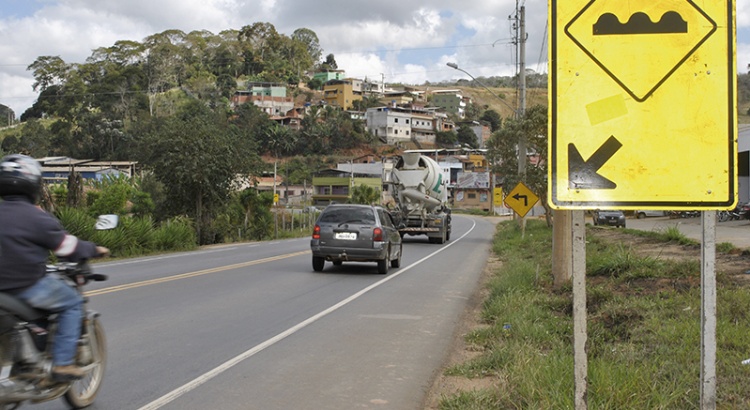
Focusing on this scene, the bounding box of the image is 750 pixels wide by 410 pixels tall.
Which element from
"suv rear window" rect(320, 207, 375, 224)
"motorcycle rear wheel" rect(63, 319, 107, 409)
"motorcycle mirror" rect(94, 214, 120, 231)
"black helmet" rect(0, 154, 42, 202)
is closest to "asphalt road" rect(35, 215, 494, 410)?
"motorcycle rear wheel" rect(63, 319, 107, 409)

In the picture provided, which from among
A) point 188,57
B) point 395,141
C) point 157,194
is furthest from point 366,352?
point 188,57

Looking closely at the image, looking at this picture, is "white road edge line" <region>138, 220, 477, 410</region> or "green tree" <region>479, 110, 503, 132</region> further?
"green tree" <region>479, 110, 503, 132</region>

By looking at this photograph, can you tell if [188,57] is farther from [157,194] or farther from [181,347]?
[181,347]

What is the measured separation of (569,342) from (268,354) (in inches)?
137

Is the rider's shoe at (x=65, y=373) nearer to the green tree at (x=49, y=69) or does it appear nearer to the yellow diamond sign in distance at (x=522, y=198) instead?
the yellow diamond sign in distance at (x=522, y=198)

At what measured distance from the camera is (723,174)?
11.6 feet

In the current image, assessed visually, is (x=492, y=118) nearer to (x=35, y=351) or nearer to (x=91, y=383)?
(x=91, y=383)

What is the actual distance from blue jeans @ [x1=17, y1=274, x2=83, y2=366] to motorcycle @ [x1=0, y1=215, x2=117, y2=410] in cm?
6

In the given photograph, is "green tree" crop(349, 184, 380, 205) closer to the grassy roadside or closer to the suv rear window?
the suv rear window

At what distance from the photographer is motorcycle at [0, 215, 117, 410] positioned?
15.5 feet

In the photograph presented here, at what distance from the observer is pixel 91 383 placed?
594cm

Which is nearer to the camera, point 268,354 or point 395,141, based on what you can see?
point 268,354

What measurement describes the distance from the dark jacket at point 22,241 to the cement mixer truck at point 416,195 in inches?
1065

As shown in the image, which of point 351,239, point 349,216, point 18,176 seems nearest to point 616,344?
point 18,176
